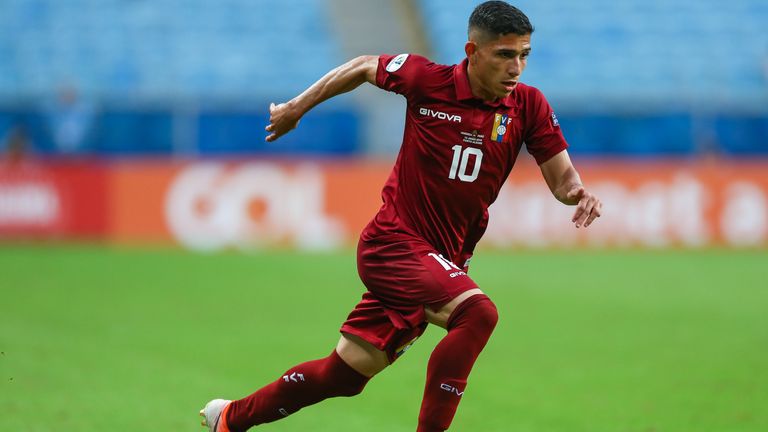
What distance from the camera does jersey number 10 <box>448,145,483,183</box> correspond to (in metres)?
5.71

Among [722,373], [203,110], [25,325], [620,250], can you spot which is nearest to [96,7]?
[203,110]

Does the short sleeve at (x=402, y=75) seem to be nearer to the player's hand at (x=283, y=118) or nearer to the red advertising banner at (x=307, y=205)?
the player's hand at (x=283, y=118)

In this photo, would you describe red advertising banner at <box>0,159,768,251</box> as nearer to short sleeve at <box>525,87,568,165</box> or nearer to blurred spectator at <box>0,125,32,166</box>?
blurred spectator at <box>0,125,32,166</box>

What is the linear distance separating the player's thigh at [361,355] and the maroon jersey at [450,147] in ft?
1.76

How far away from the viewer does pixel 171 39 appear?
2339cm

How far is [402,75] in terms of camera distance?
5.81 metres

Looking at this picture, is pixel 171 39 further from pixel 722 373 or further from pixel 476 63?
pixel 476 63

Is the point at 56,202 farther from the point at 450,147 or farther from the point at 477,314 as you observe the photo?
the point at 477,314

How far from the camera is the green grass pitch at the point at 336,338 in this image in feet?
23.8

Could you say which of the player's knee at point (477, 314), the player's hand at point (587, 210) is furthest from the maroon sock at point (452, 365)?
the player's hand at point (587, 210)

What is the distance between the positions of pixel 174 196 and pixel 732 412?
1292cm

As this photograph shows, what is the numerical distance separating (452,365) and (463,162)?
1.05 m

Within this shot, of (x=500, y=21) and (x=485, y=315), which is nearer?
(x=485, y=315)

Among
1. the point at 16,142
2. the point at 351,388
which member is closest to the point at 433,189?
the point at 351,388
